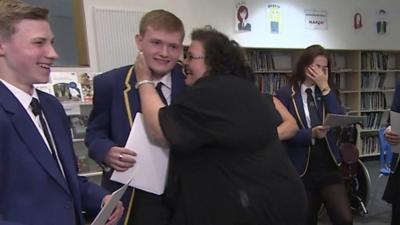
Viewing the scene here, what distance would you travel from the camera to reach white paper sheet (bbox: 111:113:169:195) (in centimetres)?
148

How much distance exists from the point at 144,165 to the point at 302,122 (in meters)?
1.41

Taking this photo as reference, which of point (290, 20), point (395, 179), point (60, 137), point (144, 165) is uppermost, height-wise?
point (290, 20)

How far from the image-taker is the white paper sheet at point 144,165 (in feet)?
4.86

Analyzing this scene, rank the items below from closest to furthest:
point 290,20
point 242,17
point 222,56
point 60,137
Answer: point 60,137, point 222,56, point 242,17, point 290,20

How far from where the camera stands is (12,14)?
1.15 metres

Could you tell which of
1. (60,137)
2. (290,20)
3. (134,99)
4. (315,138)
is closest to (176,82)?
(134,99)

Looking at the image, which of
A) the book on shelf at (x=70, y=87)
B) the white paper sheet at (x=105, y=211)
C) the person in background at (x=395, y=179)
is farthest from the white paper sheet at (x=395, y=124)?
the book on shelf at (x=70, y=87)

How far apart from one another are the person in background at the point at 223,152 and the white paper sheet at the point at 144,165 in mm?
36

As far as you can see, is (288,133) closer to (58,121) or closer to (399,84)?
(399,84)

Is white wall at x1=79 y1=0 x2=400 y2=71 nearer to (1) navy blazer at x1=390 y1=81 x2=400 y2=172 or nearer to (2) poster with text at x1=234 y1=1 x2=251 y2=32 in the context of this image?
(2) poster with text at x1=234 y1=1 x2=251 y2=32

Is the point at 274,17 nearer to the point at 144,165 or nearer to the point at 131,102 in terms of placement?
the point at 131,102

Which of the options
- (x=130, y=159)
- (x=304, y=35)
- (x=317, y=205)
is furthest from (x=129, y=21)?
(x=130, y=159)

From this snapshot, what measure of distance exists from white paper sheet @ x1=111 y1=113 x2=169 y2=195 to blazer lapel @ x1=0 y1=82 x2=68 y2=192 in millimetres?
353

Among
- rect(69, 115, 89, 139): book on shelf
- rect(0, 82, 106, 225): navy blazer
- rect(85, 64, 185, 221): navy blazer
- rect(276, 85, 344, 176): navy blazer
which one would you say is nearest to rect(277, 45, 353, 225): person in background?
rect(276, 85, 344, 176): navy blazer
